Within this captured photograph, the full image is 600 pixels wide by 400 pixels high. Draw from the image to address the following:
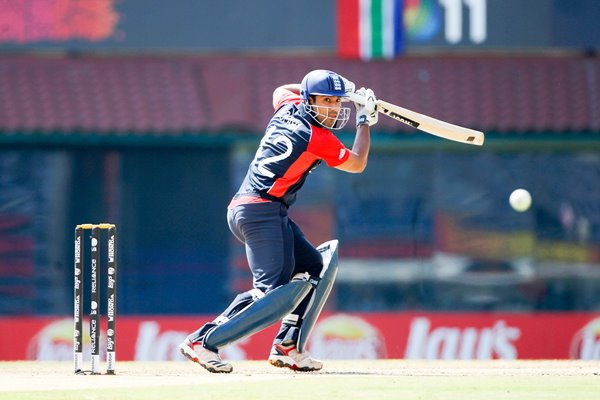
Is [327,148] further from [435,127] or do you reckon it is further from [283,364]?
[283,364]

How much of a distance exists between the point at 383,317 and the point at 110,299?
6.42 metres

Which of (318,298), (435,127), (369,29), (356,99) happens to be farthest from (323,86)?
(369,29)

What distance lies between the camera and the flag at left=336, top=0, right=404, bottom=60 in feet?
48.9

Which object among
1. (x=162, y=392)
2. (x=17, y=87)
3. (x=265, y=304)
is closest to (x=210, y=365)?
(x=265, y=304)

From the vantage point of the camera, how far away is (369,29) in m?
14.9

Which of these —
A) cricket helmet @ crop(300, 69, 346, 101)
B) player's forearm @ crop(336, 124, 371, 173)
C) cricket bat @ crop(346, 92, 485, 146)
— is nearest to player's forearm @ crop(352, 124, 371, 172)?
player's forearm @ crop(336, 124, 371, 173)

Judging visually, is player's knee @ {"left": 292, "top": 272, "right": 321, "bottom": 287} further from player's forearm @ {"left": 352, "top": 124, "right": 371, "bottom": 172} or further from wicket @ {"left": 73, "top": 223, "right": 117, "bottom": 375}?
wicket @ {"left": 73, "top": 223, "right": 117, "bottom": 375}

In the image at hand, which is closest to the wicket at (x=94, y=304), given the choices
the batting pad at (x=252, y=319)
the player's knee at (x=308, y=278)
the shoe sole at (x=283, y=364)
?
the batting pad at (x=252, y=319)

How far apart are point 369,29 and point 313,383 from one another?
7390 millimetres

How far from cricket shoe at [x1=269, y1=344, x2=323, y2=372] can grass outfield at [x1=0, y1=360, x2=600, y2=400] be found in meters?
0.07

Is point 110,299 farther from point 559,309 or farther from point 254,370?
point 559,309

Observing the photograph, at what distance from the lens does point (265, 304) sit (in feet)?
28.6

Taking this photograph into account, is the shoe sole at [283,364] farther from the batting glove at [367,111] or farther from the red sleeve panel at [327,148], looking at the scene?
the batting glove at [367,111]

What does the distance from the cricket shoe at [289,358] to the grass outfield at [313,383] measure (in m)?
0.07
